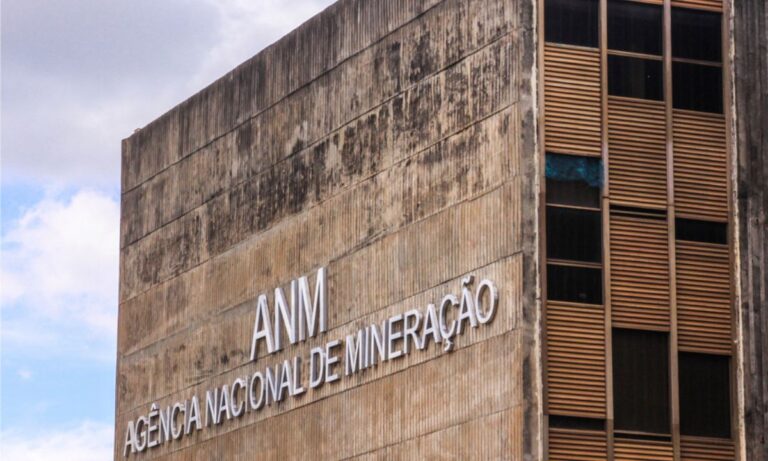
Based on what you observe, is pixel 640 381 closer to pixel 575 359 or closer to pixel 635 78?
pixel 575 359

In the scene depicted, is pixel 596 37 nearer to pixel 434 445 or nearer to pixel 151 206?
pixel 434 445

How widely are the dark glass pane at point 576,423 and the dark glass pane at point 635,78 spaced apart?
9.65 m

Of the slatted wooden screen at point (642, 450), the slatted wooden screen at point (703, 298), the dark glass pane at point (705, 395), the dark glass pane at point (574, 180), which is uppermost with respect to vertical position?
the dark glass pane at point (574, 180)

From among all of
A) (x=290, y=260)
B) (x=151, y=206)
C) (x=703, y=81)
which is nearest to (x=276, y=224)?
(x=290, y=260)

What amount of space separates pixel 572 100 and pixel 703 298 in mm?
6813

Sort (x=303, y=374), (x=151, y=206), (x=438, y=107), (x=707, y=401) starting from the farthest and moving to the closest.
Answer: (x=151, y=206)
(x=303, y=374)
(x=438, y=107)
(x=707, y=401)

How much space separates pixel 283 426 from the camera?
71.0 m

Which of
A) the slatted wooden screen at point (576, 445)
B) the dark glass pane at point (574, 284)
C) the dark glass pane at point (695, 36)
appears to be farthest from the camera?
the dark glass pane at point (695, 36)

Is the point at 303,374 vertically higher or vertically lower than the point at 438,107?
lower

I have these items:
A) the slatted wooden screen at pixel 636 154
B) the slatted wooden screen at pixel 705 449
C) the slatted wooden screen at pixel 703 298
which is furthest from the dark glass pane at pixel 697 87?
the slatted wooden screen at pixel 705 449

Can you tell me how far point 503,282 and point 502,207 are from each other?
7.17 feet

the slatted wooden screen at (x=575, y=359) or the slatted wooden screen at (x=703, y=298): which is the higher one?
the slatted wooden screen at (x=703, y=298)

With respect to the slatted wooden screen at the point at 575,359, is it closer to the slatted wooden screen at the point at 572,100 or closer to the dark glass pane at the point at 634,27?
the slatted wooden screen at the point at 572,100

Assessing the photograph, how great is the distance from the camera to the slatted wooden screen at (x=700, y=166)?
197ft
